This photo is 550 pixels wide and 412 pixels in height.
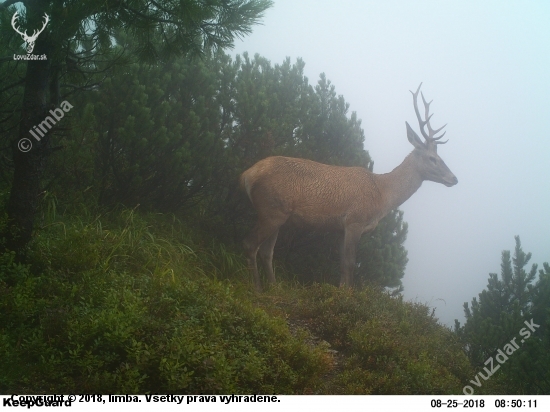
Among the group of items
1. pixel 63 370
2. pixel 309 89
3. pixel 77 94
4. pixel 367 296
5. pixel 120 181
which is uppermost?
pixel 309 89

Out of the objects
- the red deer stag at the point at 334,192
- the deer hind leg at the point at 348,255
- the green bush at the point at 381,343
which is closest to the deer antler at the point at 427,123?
the red deer stag at the point at 334,192

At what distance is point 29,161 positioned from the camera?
187 inches

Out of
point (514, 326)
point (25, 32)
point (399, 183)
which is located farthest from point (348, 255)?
point (25, 32)

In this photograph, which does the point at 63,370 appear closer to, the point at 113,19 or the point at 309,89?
the point at 113,19

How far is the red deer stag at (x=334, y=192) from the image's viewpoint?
7074 mm

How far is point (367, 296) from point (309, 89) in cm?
353

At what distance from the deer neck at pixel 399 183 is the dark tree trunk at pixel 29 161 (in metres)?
4.84

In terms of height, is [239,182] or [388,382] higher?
[239,182]

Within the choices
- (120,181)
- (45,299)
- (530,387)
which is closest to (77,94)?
(120,181)

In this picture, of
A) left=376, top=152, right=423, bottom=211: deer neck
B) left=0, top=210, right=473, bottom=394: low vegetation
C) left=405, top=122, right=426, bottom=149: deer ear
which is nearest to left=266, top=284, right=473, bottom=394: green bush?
left=0, top=210, right=473, bottom=394: low vegetation

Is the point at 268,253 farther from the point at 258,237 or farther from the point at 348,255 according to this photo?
the point at 348,255

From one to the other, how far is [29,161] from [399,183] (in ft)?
17.4

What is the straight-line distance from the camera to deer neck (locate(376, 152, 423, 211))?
8.03 metres

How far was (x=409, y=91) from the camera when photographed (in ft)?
26.3
